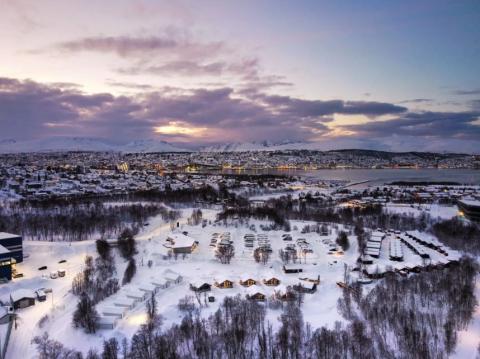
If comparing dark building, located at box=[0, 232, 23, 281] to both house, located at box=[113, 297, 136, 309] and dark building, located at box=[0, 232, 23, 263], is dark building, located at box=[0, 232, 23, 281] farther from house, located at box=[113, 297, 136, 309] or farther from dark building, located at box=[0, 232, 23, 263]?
house, located at box=[113, 297, 136, 309]

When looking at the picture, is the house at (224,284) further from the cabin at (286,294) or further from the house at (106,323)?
the house at (106,323)

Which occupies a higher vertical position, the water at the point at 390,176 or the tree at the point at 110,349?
the water at the point at 390,176

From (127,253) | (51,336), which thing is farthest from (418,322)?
(127,253)

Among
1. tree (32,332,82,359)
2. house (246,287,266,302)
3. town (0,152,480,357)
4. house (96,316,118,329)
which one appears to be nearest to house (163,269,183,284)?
town (0,152,480,357)

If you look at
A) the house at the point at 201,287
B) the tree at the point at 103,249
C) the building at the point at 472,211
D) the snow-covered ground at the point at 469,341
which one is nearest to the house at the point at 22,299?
the tree at the point at 103,249

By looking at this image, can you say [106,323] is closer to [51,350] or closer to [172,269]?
[51,350]
